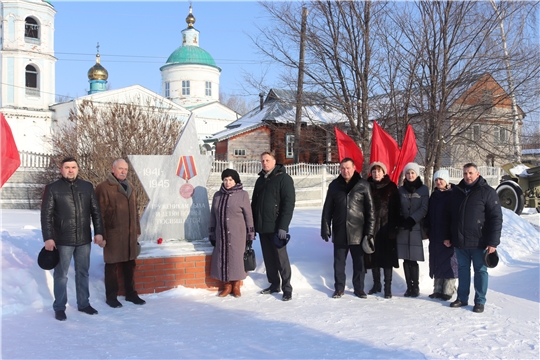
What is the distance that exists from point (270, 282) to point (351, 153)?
2.75 metres

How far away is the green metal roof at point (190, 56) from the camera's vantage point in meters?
43.0

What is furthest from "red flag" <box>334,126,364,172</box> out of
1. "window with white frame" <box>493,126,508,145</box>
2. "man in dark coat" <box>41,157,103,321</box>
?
"window with white frame" <box>493,126,508,145</box>

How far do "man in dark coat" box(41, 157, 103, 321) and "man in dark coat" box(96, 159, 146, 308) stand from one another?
269 mm

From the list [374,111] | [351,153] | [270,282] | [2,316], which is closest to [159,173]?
[270,282]

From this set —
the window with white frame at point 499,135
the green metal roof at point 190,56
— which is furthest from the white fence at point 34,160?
the green metal roof at point 190,56

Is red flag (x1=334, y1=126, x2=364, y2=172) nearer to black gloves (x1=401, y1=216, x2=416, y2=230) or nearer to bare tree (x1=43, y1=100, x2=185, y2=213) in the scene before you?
black gloves (x1=401, y1=216, x2=416, y2=230)

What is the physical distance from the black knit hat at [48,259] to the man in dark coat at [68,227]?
5cm

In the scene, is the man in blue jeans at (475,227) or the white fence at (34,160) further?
the white fence at (34,160)

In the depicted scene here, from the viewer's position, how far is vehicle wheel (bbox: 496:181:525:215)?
14.2 metres

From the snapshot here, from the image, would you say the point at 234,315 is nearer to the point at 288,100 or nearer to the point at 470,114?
the point at 470,114

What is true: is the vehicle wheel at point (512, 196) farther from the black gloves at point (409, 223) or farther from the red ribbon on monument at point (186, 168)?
the red ribbon on monument at point (186, 168)

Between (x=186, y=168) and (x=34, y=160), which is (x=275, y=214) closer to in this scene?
(x=186, y=168)

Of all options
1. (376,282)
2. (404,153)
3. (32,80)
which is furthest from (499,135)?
(32,80)

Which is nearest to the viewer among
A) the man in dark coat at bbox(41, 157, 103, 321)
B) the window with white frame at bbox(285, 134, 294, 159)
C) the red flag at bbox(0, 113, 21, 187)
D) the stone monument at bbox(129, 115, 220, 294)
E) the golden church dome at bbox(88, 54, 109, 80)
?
the man in dark coat at bbox(41, 157, 103, 321)
